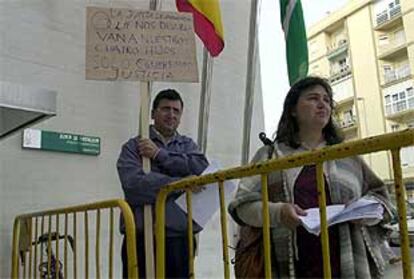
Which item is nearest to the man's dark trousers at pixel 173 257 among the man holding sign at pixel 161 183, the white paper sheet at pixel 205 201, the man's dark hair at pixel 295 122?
the man holding sign at pixel 161 183

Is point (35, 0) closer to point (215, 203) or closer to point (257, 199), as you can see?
point (215, 203)

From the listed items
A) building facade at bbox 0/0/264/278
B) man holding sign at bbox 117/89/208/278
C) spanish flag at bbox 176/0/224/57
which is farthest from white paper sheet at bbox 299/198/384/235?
spanish flag at bbox 176/0/224/57

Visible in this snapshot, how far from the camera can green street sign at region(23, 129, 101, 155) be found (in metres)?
3.09

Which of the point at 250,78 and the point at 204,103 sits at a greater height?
the point at 250,78

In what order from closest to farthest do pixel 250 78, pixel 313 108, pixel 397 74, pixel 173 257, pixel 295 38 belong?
pixel 313 108 < pixel 173 257 < pixel 295 38 < pixel 250 78 < pixel 397 74

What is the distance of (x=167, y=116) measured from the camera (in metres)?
2.13

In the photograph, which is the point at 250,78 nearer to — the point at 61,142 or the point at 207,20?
the point at 207,20

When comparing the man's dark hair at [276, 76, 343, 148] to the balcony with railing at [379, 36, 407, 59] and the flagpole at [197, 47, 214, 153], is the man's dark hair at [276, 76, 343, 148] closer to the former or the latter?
the flagpole at [197, 47, 214, 153]

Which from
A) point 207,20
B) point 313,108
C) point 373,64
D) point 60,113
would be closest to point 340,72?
point 373,64

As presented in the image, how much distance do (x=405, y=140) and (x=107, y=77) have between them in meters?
1.17

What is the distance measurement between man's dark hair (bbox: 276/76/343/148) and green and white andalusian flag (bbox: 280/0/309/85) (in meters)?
2.27

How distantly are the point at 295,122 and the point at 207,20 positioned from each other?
2.06 m

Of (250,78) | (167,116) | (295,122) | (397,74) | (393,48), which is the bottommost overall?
(295,122)

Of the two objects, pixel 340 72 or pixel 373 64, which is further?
pixel 340 72
